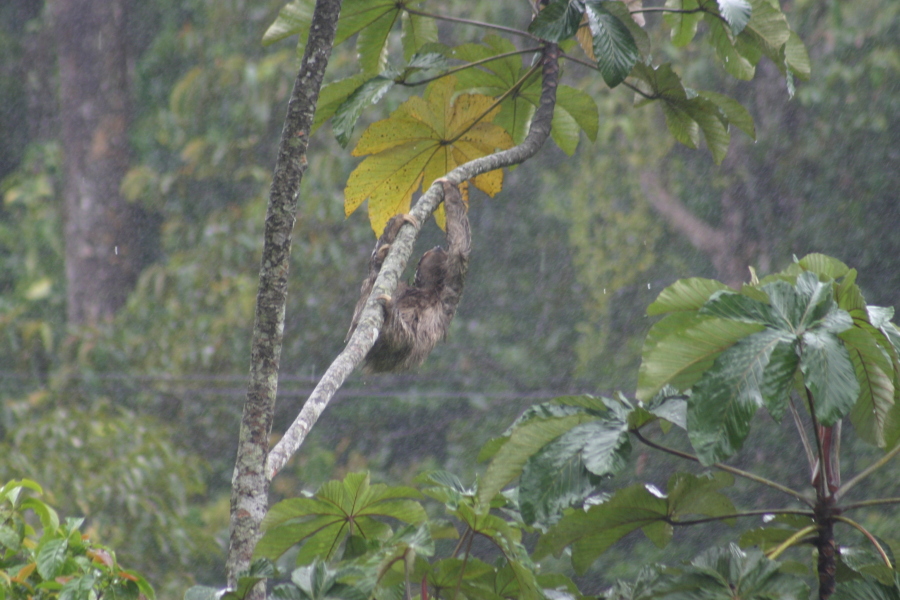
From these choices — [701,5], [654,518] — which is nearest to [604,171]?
[701,5]

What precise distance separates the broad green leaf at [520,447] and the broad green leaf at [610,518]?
0.12 metres

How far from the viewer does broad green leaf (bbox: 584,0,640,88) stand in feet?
4.01

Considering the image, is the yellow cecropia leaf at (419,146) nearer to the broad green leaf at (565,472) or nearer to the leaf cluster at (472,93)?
the leaf cluster at (472,93)

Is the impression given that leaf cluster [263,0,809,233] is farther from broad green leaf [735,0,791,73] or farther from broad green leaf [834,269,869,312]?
broad green leaf [834,269,869,312]

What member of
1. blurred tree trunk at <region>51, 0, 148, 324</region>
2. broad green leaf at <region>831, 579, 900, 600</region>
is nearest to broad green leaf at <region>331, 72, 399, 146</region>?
broad green leaf at <region>831, 579, 900, 600</region>

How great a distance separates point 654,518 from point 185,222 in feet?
12.1

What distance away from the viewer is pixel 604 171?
3.97 metres

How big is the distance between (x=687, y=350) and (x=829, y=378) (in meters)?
0.15

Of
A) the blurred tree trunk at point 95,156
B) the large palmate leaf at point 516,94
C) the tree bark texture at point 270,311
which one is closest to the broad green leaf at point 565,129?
the large palmate leaf at point 516,94

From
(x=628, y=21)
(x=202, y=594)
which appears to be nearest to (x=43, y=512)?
(x=202, y=594)

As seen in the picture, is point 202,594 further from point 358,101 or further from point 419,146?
point 419,146

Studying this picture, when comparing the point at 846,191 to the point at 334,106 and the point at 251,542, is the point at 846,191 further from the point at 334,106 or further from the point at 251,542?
the point at 251,542

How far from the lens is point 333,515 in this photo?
1.08 metres

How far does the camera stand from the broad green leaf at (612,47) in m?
1.22
